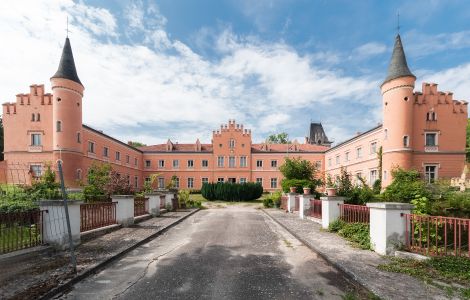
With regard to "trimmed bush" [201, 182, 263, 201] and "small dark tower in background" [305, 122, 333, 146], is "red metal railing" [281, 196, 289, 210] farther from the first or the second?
"small dark tower in background" [305, 122, 333, 146]

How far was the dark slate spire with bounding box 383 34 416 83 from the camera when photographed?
25.4m

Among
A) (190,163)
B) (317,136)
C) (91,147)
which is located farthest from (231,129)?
(317,136)

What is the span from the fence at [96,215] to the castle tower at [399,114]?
25273mm

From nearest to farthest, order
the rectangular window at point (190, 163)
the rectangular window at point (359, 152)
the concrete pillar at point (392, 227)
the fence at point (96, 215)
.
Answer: the concrete pillar at point (392, 227) → the fence at point (96, 215) → the rectangular window at point (359, 152) → the rectangular window at point (190, 163)

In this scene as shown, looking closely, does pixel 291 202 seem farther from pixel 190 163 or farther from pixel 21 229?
pixel 190 163

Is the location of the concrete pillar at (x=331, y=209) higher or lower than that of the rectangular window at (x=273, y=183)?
higher

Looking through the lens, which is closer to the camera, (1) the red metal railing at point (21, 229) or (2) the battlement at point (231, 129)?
(1) the red metal railing at point (21, 229)

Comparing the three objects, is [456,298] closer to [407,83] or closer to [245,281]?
[245,281]

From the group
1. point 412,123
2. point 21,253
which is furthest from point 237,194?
point 21,253

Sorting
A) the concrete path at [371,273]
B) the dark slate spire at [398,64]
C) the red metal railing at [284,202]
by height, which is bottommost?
the red metal railing at [284,202]

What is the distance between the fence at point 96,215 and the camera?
27.8ft

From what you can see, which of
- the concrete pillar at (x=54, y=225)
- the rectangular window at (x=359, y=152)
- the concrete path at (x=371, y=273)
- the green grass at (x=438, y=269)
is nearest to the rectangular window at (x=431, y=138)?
the rectangular window at (x=359, y=152)

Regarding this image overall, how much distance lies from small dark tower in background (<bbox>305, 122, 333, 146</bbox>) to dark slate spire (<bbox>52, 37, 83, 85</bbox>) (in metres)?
56.9

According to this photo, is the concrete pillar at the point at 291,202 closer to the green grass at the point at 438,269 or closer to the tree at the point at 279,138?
the green grass at the point at 438,269
